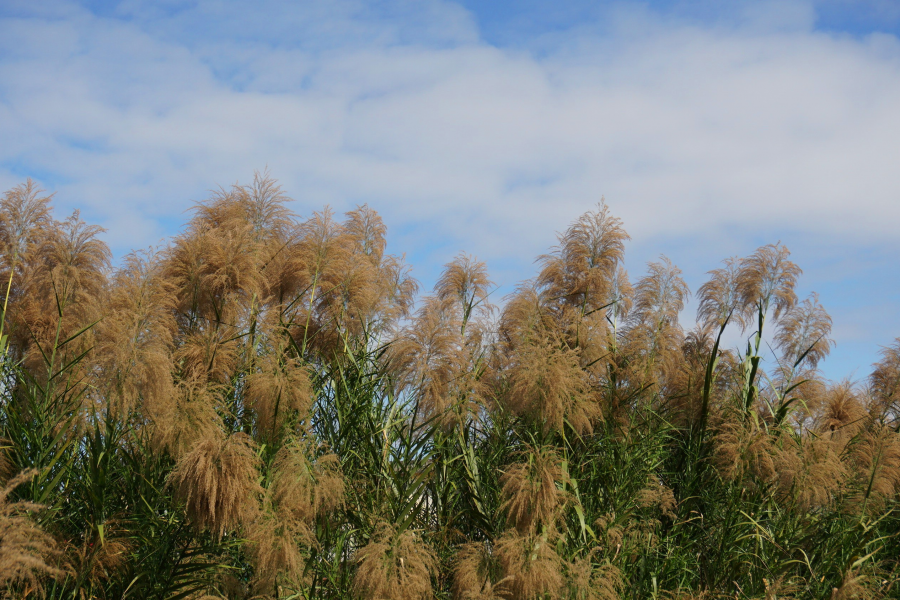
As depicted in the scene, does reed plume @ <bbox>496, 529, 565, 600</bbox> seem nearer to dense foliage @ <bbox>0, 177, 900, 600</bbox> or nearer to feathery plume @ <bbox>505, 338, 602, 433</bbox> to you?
dense foliage @ <bbox>0, 177, 900, 600</bbox>

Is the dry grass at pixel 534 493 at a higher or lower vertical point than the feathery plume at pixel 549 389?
lower

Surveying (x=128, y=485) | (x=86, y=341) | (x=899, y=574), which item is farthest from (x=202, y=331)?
(x=899, y=574)

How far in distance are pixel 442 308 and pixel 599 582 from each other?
2.61m

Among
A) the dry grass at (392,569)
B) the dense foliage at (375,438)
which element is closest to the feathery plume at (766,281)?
the dense foliage at (375,438)

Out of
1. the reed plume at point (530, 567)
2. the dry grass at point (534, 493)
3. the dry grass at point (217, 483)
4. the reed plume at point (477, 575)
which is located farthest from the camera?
the dry grass at point (534, 493)

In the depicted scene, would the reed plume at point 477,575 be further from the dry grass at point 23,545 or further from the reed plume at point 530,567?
the dry grass at point 23,545

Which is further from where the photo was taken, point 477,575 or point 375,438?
point 375,438

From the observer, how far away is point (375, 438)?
5.62m

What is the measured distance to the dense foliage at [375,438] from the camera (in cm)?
481

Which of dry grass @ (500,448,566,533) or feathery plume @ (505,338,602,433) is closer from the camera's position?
dry grass @ (500,448,566,533)

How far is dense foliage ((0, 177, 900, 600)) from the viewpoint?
4.81m

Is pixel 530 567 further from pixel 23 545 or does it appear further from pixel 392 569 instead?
pixel 23 545

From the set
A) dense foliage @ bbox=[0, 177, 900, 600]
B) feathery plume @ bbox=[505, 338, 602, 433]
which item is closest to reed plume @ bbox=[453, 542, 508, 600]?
dense foliage @ bbox=[0, 177, 900, 600]

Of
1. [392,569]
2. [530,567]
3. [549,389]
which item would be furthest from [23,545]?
[549,389]
